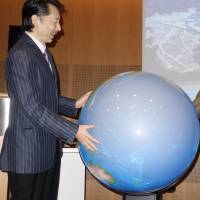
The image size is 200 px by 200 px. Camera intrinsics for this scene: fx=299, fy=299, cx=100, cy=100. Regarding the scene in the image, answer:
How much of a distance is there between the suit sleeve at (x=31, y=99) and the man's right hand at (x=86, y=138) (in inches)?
1.2

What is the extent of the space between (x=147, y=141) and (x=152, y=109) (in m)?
0.11

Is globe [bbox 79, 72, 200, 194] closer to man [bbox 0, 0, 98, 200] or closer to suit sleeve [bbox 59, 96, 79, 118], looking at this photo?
man [bbox 0, 0, 98, 200]

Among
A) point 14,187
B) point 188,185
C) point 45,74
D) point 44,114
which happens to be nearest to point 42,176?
point 14,187

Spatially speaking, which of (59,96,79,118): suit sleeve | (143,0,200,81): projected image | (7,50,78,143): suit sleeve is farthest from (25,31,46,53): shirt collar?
(143,0,200,81): projected image

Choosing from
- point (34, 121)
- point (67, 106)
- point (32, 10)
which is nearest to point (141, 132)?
point (34, 121)

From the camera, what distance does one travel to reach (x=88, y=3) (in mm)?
2990

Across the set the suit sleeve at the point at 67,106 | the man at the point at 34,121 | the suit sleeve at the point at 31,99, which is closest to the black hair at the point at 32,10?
the man at the point at 34,121

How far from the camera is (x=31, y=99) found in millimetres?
1170

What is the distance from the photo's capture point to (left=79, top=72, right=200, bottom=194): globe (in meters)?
1.05

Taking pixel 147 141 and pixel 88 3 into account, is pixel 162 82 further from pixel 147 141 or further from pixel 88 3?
pixel 88 3

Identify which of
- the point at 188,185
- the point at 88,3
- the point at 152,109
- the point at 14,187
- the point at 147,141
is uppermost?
the point at 88,3

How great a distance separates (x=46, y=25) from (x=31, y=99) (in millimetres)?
390

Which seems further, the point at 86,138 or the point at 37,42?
the point at 37,42

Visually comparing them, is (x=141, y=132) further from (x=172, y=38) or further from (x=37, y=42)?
(x=172, y=38)
